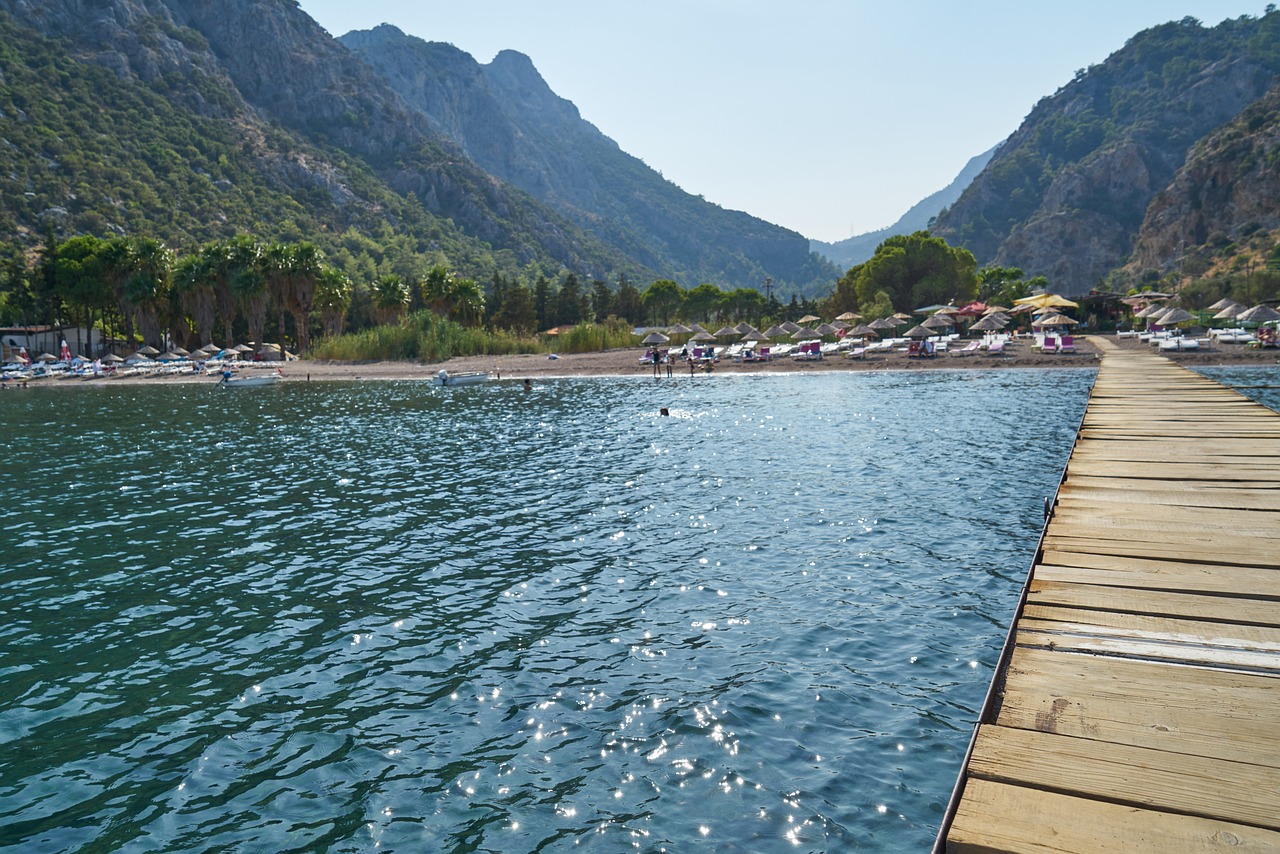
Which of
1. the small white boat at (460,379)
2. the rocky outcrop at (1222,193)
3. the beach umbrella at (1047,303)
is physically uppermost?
the rocky outcrop at (1222,193)

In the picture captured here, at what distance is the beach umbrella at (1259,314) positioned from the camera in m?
54.0

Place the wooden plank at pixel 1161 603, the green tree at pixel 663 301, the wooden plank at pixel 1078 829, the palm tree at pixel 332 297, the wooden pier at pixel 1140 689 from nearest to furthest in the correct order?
the wooden plank at pixel 1078 829
the wooden pier at pixel 1140 689
the wooden plank at pixel 1161 603
the palm tree at pixel 332 297
the green tree at pixel 663 301

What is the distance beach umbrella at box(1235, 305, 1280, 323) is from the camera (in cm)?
5397

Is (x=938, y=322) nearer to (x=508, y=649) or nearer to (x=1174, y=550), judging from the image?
(x=1174, y=550)

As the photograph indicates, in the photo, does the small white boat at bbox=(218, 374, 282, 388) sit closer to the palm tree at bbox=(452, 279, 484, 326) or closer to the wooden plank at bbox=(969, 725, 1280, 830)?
the palm tree at bbox=(452, 279, 484, 326)

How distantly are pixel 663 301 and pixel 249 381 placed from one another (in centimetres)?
5946

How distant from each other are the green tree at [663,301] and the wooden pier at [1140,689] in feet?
310

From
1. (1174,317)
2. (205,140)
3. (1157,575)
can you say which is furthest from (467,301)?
(205,140)

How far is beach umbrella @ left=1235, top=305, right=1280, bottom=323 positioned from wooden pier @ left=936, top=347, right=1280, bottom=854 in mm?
56703

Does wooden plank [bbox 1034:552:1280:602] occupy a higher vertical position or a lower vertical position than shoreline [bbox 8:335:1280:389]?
lower

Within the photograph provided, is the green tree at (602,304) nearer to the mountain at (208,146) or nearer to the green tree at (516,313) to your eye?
the green tree at (516,313)

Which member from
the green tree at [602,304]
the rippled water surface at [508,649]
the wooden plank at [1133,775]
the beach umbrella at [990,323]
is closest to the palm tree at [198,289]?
the green tree at [602,304]

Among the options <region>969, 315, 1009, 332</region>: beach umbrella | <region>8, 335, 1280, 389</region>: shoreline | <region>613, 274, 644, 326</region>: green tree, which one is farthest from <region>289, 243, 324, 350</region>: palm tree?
<region>969, 315, 1009, 332</region>: beach umbrella

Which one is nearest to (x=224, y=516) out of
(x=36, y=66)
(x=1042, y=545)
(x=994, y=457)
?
(x=1042, y=545)
